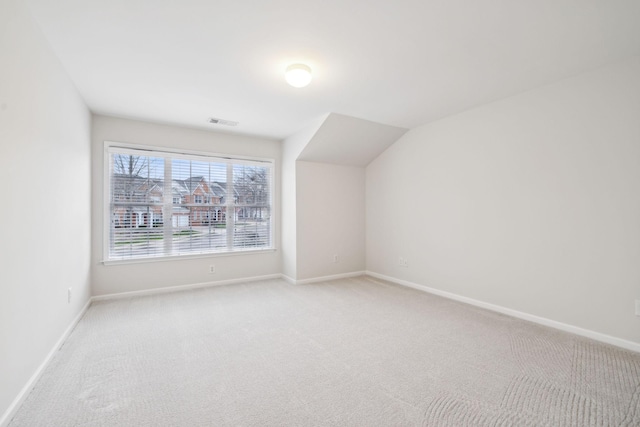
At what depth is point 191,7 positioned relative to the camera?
1.82 meters

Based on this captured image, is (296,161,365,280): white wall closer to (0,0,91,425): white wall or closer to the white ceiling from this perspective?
the white ceiling

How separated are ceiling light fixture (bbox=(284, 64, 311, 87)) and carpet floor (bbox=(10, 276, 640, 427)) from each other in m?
2.33

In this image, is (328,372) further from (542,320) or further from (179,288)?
(179,288)

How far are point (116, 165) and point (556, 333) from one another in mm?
5360

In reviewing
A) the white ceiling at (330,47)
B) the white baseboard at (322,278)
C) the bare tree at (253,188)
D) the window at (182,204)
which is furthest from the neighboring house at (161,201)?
the white baseboard at (322,278)

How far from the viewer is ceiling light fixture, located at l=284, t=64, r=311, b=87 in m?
2.48

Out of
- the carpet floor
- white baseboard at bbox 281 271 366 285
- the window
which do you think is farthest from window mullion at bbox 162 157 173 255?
white baseboard at bbox 281 271 366 285

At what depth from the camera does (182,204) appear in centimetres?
423

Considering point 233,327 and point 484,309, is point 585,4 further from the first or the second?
point 233,327

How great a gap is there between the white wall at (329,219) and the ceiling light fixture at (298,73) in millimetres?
2055

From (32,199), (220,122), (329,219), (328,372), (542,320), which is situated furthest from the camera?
(329,219)

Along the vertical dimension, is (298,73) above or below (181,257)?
above

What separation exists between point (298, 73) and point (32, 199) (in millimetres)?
2163

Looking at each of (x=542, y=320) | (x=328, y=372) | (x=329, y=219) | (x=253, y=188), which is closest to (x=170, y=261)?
(x=253, y=188)
